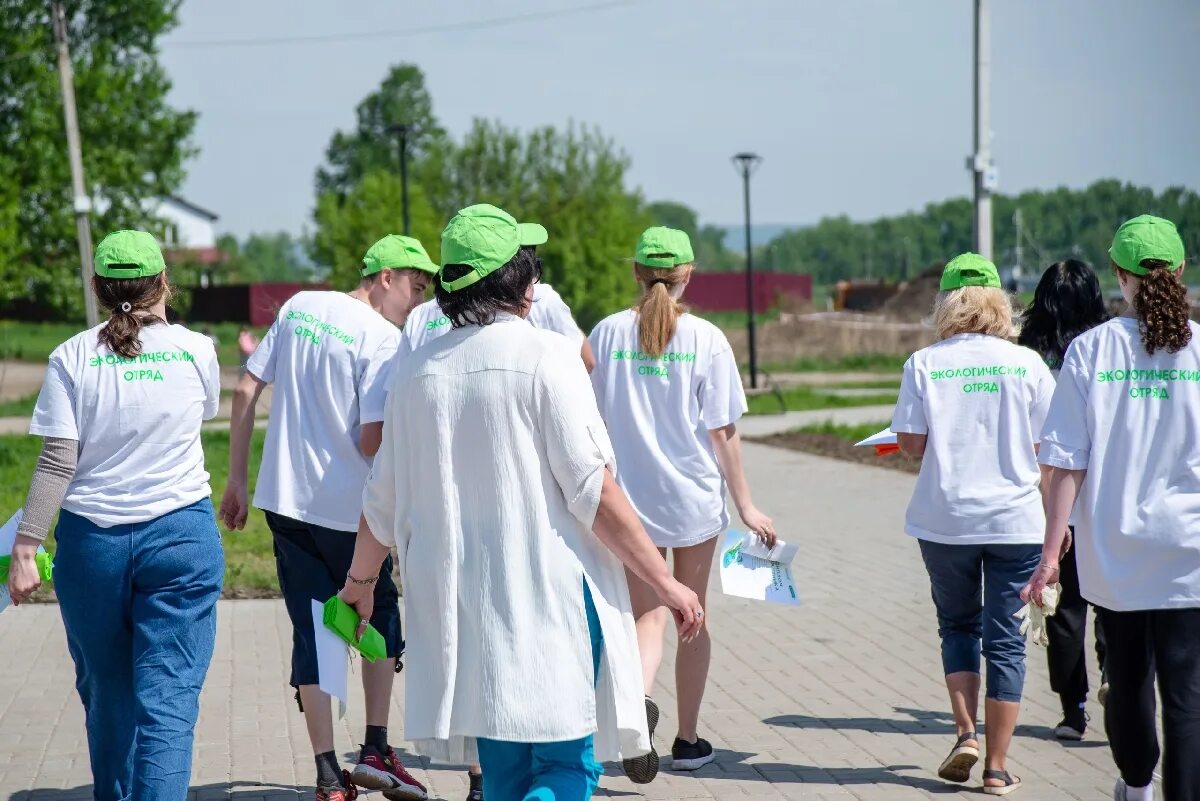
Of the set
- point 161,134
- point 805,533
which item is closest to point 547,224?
point 161,134

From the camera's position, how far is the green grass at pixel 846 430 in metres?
18.7

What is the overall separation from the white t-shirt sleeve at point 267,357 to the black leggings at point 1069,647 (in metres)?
3.16

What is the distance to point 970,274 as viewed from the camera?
5.05 m

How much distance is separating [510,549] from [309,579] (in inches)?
75.0

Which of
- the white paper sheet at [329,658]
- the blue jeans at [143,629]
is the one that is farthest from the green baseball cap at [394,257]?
the white paper sheet at [329,658]

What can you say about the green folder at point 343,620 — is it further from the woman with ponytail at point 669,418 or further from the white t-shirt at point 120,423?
the woman with ponytail at point 669,418

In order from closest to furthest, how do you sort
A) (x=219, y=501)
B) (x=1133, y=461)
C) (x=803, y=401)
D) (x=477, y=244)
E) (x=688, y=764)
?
(x=477, y=244) → (x=1133, y=461) → (x=688, y=764) → (x=219, y=501) → (x=803, y=401)

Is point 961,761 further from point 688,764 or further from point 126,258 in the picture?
point 126,258

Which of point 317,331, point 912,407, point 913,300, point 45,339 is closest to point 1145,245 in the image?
point 912,407

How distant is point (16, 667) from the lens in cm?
691

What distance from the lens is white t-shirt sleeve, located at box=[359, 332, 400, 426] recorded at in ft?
15.3

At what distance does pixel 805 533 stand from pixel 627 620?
8041 millimetres

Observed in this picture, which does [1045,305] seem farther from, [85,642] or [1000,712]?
[85,642]

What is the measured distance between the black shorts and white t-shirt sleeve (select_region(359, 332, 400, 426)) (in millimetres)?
418
